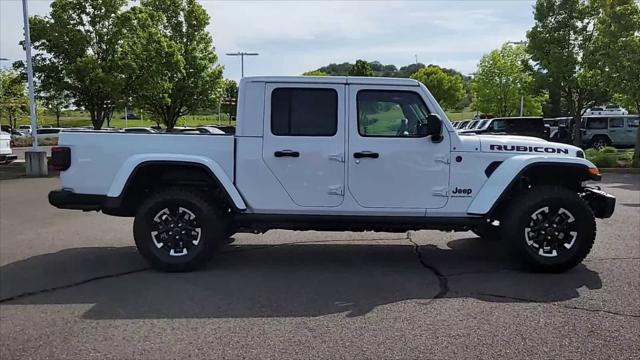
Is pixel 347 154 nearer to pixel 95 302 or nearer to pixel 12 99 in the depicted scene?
pixel 95 302

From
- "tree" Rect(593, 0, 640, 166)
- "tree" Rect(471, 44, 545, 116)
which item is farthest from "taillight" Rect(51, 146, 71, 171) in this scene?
"tree" Rect(471, 44, 545, 116)

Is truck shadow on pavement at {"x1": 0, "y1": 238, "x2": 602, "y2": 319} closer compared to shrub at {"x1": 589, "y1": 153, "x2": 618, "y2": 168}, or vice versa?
truck shadow on pavement at {"x1": 0, "y1": 238, "x2": 602, "y2": 319}

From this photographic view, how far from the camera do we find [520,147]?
240 inches

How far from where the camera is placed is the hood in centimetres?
605

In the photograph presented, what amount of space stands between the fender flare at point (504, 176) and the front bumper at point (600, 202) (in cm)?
52

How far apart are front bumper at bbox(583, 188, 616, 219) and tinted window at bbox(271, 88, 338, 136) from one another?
298 cm

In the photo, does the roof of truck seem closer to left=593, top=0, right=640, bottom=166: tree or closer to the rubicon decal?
the rubicon decal

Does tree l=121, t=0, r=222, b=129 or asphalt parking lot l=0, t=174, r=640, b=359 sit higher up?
tree l=121, t=0, r=222, b=129

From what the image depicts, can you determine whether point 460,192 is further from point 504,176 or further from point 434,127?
point 434,127

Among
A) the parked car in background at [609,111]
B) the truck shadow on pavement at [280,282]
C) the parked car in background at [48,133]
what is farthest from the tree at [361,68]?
the truck shadow on pavement at [280,282]

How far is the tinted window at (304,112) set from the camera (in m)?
6.09

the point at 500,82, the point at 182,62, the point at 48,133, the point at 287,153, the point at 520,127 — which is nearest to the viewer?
the point at 287,153

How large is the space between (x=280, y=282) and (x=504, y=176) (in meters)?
2.59

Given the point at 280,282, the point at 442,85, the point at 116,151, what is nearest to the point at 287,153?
the point at 280,282
